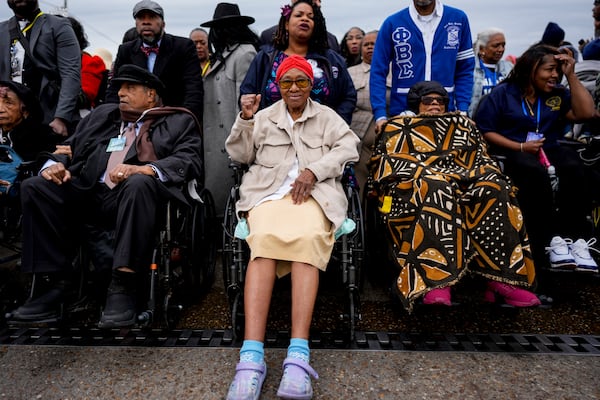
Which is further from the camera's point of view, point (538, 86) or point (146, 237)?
point (538, 86)

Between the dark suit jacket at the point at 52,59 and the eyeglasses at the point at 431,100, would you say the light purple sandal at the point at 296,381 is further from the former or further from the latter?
the dark suit jacket at the point at 52,59

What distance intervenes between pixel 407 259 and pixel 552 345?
0.93 m

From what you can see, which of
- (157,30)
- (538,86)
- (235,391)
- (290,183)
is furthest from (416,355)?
(157,30)

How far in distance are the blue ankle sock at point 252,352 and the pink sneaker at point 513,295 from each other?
149cm

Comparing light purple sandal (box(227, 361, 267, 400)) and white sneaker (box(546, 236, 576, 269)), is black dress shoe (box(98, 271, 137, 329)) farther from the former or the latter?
white sneaker (box(546, 236, 576, 269))

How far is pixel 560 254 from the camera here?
3.19 m

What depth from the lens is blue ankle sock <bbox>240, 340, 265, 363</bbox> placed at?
85.7 inches

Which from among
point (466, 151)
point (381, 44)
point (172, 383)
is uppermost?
point (381, 44)

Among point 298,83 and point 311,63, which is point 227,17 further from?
point 298,83

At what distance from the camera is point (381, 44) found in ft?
11.9

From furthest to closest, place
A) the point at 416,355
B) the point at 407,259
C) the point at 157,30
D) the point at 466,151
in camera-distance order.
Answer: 1. the point at 157,30
2. the point at 466,151
3. the point at 407,259
4. the point at 416,355

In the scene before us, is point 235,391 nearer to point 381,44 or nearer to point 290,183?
point 290,183

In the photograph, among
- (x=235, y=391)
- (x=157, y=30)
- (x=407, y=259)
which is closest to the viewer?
(x=235, y=391)

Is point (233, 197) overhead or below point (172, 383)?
Answer: overhead
